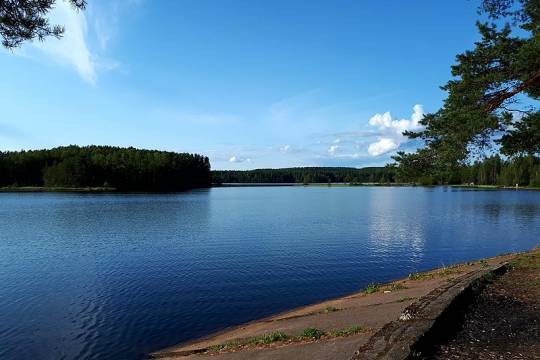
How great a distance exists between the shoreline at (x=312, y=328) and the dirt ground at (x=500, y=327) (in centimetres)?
194

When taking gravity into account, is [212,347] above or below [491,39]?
below

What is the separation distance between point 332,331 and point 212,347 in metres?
4.31

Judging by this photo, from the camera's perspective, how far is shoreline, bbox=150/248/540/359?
12.1m

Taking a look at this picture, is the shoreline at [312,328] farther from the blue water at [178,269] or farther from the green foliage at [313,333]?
the blue water at [178,269]

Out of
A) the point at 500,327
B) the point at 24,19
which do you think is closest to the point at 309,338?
the point at 500,327

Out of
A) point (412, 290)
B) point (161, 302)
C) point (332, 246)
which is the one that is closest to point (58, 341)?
point (161, 302)

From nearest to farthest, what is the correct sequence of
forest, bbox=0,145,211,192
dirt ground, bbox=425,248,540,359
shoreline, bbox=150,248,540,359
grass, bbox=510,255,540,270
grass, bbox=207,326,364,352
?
dirt ground, bbox=425,248,540,359 < shoreline, bbox=150,248,540,359 < grass, bbox=207,326,364,352 < grass, bbox=510,255,540,270 < forest, bbox=0,145,211,192

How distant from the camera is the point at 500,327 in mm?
11273

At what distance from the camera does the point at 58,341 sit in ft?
57.0

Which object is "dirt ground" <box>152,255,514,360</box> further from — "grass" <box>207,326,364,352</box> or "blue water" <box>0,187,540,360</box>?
"blue water" <box>0,187,540,360</box>

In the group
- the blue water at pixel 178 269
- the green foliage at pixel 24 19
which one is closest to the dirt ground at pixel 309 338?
the blue water at pixel 178 269

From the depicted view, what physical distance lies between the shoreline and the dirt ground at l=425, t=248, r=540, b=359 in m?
1.94

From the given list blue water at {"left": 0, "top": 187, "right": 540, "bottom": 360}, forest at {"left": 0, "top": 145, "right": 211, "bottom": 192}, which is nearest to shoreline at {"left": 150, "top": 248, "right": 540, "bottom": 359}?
blue water at {"left": 0, "top": 187, "right": 540, "bottom": 360}

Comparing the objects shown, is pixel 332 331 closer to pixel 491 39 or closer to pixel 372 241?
pixel 491 39
